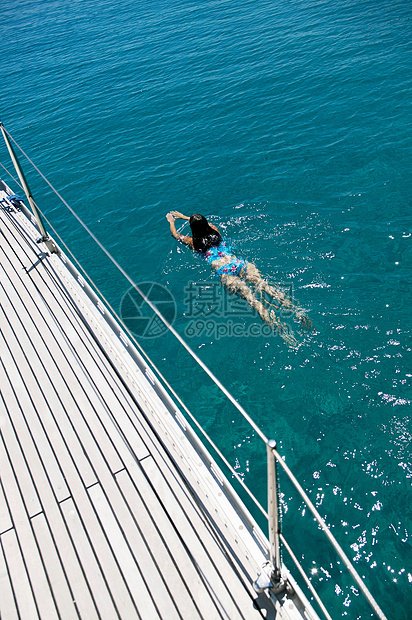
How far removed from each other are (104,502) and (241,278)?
661cm

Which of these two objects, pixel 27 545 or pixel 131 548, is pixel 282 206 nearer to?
pixel 131 548

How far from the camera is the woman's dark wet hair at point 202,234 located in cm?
1084

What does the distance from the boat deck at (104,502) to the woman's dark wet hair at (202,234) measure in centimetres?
448

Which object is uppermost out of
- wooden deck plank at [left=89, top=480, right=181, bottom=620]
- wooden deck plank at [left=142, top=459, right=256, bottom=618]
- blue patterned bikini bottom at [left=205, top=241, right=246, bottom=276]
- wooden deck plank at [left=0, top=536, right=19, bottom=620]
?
wooden deck plank at [left=0, top=536, right=19, bottom=620]

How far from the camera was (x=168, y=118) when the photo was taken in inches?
768

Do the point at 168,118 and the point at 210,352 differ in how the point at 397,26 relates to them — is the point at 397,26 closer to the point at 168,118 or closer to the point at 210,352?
the point at 168,118

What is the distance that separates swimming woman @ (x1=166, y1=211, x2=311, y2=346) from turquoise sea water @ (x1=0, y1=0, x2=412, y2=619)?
1.01 feet

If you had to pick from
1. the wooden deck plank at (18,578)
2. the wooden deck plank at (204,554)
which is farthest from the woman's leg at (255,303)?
the wooden deck plank at (18,578)

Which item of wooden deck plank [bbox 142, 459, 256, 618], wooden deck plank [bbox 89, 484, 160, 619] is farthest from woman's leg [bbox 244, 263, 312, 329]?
wooden deck plank [bbox 89, 484, 160, 619]

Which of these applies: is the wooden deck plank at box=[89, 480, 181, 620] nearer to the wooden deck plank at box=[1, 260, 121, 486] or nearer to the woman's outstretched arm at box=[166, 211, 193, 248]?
the wooden deck plank at box=[1, 260, 121, 486]

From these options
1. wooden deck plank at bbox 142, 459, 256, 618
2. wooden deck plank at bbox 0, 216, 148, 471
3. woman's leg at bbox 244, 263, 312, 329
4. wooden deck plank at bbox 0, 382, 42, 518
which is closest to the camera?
wooden deck plank at bbox 142, 459, 256, 618

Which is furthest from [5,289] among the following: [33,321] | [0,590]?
[0,590]

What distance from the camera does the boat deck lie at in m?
4.19

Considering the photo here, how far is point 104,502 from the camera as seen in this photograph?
497 centimetres
